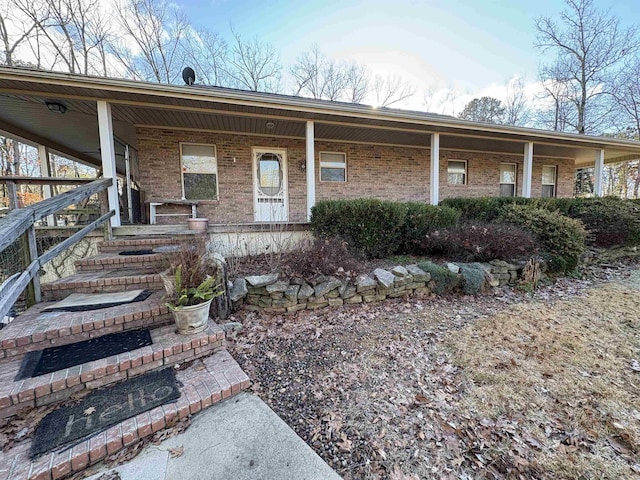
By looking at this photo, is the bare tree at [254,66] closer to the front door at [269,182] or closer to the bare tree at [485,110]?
the front door at [269,182]

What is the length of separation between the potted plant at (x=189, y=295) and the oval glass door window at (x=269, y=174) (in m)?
5.37

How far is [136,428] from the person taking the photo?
1.61 meters

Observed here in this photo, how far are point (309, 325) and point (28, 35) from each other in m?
18.7

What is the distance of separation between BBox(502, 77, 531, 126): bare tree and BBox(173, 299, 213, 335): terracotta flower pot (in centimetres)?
2629

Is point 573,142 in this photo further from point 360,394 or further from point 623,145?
point 360,394

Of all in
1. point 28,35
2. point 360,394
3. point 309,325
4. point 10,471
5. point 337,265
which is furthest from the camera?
point 28,35

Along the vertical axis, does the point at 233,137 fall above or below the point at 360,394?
above

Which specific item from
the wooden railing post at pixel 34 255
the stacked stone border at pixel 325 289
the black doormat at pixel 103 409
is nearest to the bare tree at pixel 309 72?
the stacked stone border at pixel 325 289

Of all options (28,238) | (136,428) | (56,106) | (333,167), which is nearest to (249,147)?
(333,167)

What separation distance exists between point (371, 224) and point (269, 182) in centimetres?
404

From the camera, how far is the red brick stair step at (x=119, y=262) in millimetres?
3514

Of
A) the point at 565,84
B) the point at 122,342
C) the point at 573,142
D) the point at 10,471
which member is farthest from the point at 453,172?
the point at 565,84

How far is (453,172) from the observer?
987 cm

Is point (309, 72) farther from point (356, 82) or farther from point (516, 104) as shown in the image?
point (516, 104)
